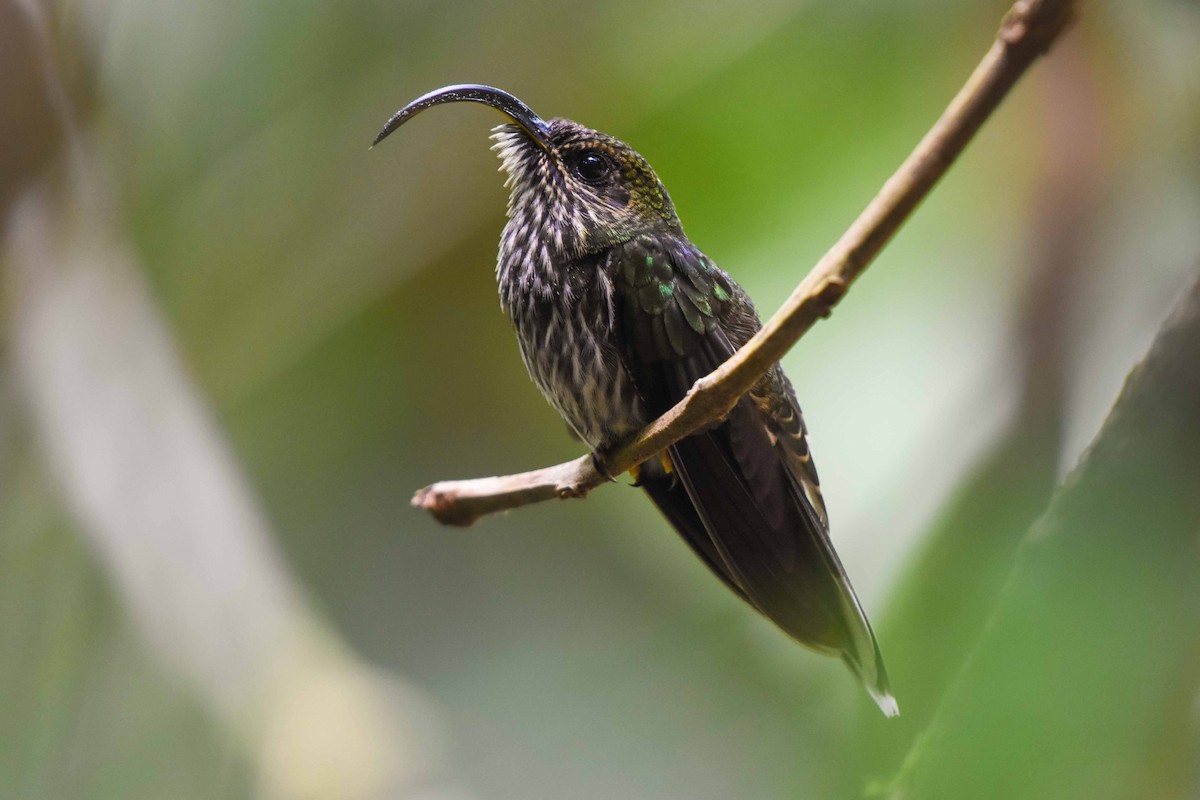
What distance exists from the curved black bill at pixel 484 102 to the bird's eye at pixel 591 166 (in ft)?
0.18

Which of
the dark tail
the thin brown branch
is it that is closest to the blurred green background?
the dark tail

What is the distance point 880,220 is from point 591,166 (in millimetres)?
712

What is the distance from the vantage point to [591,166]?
134cm

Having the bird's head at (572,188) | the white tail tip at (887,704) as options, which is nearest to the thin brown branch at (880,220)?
the bird's head at (572,188)

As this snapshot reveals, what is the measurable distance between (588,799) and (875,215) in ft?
6.04

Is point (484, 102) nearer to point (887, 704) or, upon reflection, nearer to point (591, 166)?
point (591, 166)

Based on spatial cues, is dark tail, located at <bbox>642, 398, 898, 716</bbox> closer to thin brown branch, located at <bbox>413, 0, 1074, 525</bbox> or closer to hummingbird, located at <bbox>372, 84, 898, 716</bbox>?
hummingbird, located at <bbox>372, 84, 898, 716</bbox>

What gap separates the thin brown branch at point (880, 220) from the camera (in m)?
0.61

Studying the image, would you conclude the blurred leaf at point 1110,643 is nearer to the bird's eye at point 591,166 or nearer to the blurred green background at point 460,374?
the blurred green background at point 460,374

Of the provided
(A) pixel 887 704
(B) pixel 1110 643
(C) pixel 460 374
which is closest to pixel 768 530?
(A) pixel 887 704

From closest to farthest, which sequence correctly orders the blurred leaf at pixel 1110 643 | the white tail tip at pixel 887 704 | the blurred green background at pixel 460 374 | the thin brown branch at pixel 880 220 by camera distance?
the thin brown branch at pixel 880 220
the blurred leaf at pixel 1110 643
the white tail tip at pixel 887 704
the blurred green background at pixel 460 374

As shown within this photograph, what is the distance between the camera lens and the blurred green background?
4.17 feet

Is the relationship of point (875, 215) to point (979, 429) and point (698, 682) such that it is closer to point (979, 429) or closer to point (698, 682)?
point (979, 429)

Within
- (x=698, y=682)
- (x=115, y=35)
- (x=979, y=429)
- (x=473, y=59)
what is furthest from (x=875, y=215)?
(x=115, y=35)
